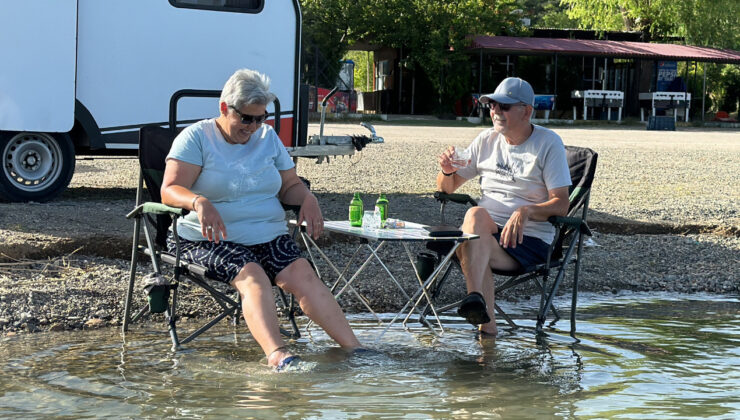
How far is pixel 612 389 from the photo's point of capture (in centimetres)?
386

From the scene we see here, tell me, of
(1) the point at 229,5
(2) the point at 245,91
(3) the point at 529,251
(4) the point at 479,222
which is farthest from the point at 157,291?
(1) the point at 229,5

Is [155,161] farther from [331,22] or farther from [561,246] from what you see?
[331,22]

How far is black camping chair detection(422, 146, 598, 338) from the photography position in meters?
4.66

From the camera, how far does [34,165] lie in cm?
808

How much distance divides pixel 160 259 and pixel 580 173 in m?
2.09

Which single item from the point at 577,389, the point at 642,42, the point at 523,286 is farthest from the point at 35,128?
the point at 642,42

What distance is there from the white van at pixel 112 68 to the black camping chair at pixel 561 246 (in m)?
3.51

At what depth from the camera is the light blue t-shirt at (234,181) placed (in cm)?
421

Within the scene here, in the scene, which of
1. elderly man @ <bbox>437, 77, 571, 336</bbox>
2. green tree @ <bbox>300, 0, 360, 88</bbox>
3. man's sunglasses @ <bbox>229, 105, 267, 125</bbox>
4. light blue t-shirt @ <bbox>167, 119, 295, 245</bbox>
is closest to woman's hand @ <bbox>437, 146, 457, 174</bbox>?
elderly man @ <bbox>437, 77, 571, 336</bbox>

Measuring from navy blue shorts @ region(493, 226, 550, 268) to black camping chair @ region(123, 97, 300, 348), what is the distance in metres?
0.98

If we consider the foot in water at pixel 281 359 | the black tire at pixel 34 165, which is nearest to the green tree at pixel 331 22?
the black tire at pixel 34 165

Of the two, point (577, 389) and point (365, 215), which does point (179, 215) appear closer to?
→ point (365, 215)

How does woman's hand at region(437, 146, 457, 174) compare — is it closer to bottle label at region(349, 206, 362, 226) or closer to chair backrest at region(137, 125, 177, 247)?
bottle label at region(349, 206, 362, 226)

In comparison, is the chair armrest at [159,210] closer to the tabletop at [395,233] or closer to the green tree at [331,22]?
the tabletop at [395,233]
